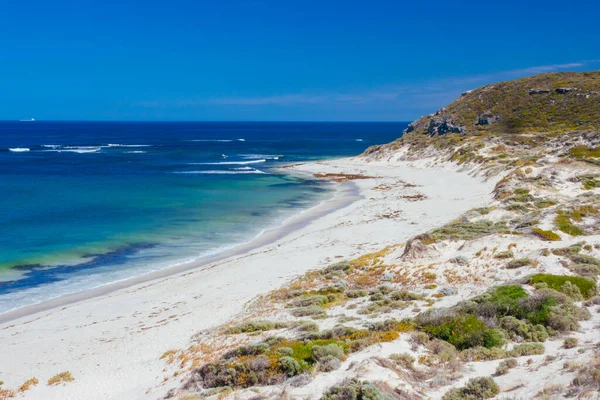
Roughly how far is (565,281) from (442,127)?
7890 centimetres

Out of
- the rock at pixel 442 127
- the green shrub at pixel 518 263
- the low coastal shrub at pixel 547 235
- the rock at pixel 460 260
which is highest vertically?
the rock at pixel 442 127

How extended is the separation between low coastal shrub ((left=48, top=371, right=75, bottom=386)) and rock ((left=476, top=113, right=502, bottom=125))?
84321 millimetres

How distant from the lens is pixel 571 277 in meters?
13.4

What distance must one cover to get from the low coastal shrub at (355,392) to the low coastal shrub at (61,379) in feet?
25.2

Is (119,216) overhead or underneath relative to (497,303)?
underneath

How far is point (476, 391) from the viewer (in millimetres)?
8062

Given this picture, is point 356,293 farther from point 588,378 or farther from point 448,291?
point 588,378

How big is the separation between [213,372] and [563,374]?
22.0 ft

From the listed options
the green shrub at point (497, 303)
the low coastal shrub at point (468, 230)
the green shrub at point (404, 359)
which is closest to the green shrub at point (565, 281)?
the green shrub at point (497, 303)

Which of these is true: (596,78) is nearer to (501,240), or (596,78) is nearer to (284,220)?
(284,220)

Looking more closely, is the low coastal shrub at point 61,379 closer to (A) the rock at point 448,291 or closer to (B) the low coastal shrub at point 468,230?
(A) the rock at point 448,291

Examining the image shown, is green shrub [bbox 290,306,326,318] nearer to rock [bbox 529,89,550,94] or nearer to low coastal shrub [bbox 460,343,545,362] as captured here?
low coastal shrub [bbox 460,343,545,362]

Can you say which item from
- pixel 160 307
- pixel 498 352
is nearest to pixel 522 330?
pixel 498 352

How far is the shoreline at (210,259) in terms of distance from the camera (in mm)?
19391
